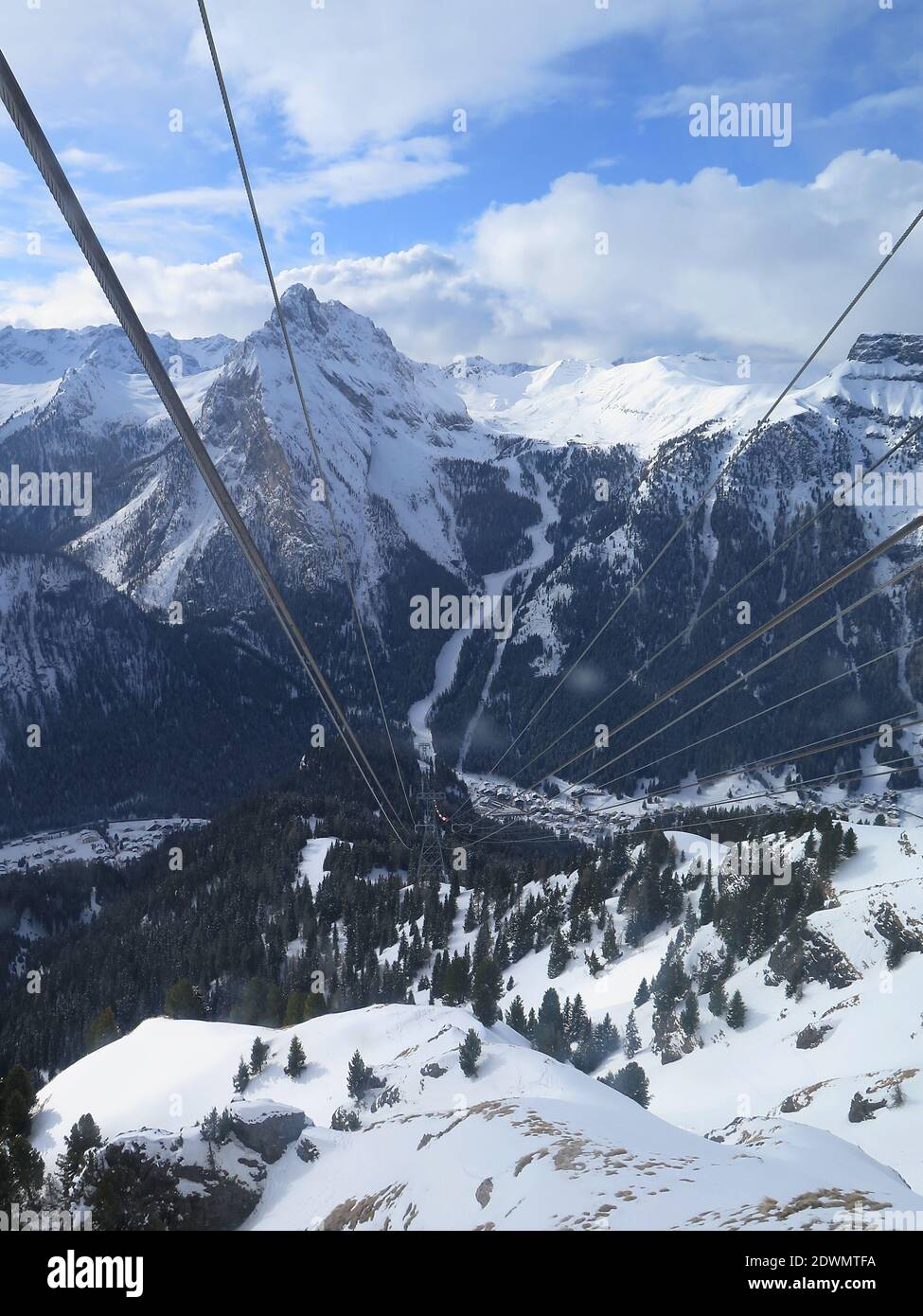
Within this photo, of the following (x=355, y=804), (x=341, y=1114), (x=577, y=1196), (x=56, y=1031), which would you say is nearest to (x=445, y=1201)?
(x=577, y=1196)

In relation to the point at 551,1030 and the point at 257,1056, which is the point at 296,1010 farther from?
the point at 551,1030

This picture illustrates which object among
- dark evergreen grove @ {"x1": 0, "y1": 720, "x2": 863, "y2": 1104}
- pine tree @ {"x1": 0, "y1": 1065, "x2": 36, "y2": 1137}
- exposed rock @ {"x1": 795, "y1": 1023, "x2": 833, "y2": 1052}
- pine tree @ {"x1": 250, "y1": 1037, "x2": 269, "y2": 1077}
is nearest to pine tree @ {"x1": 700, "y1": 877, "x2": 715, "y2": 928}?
dark evergreen grove @ {"x1": 0, "y1": 720, "x2": 863, "y2": 1104}

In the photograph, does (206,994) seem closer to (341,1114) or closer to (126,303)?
(341,1114)

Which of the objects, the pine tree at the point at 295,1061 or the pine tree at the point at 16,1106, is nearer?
the pine tree at the point at 16,1106

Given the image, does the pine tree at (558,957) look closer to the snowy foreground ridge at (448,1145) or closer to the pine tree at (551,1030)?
the pine tree at (551,1030)

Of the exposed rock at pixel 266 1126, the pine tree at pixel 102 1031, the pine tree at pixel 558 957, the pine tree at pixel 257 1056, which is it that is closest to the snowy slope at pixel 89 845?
the pine tree at pixel 102 1031

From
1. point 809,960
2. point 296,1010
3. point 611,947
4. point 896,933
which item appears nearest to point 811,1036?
point 809,960

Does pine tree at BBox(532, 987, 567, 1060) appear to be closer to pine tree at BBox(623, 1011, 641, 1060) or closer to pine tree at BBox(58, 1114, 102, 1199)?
pine tree at BBox(623, 1011, 641, 1060)
